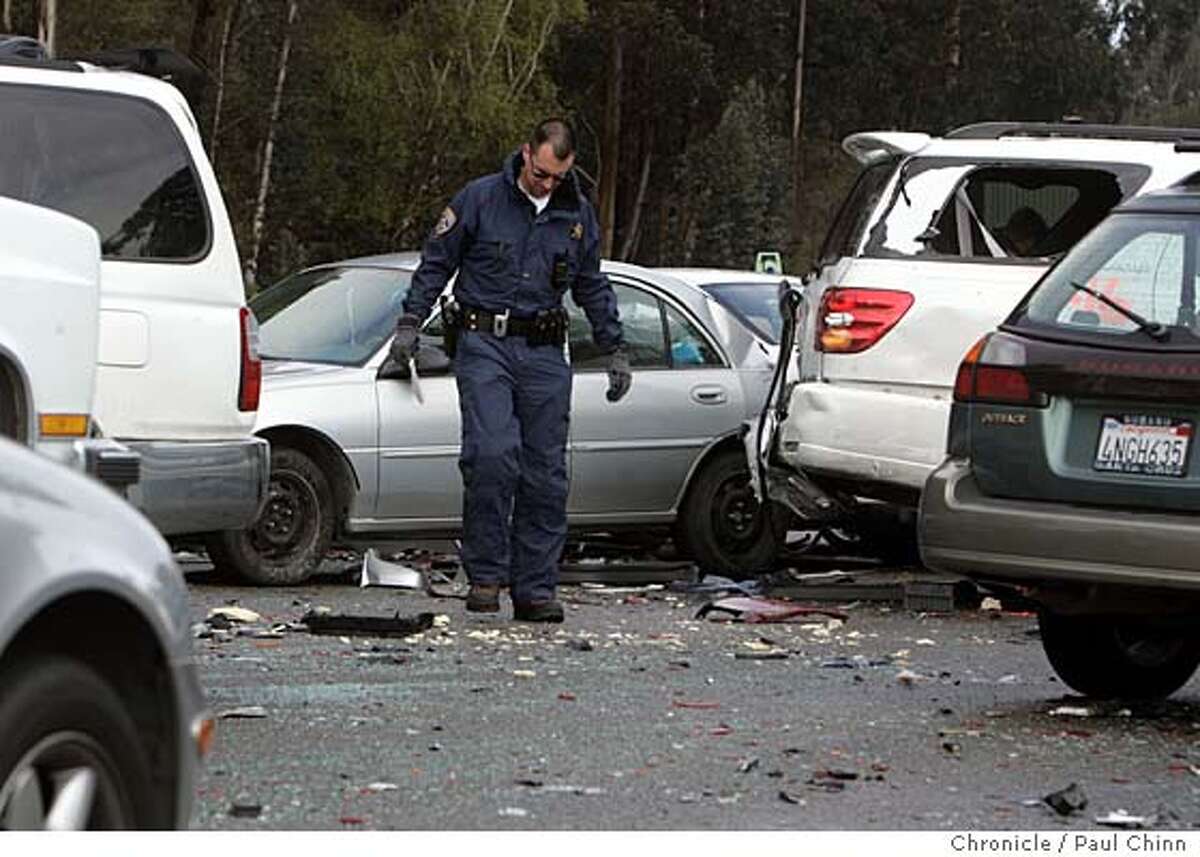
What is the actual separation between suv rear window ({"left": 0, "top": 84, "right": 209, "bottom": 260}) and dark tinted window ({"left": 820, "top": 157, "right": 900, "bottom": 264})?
3.38 m

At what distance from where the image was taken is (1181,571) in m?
8.54

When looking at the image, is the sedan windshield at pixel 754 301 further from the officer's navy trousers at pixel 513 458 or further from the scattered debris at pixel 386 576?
the officer's navy trousers at pixel 513 458

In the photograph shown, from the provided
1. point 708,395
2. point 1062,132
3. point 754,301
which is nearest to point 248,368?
point 1062,132

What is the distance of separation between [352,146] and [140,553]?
58709mm

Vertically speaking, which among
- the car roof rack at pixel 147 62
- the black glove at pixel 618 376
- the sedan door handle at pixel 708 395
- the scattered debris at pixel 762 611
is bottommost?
the scattered debris at pixel 762 611

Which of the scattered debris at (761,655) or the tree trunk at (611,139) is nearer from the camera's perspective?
the scattered debris at (761,655)

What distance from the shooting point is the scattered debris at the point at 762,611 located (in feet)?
40.6

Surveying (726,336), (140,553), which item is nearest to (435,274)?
(726,336)

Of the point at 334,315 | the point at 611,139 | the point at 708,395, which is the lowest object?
the point at 611,139

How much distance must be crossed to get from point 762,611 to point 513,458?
1.43m

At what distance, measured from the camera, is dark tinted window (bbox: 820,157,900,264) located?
12.6m

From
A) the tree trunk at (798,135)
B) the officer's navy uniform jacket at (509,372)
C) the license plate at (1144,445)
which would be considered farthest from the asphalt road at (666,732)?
the tree trunk at (798,135)

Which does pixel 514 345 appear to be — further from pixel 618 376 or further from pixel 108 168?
pixel 108 168

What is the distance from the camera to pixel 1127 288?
30.0 ft
